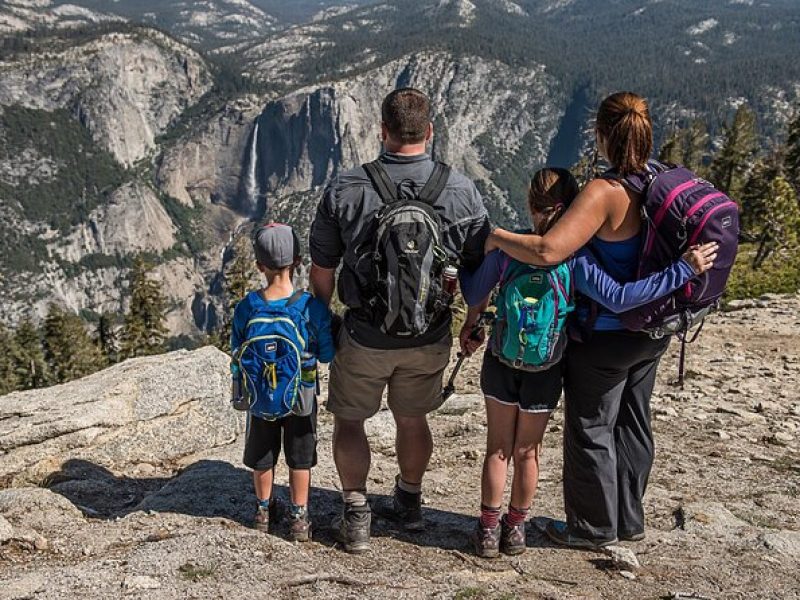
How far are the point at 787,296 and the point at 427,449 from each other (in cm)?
1422

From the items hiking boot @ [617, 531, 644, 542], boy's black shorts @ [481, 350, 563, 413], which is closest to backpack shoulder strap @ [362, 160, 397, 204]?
boy's black shorts @ [481, 350, 563, 413]

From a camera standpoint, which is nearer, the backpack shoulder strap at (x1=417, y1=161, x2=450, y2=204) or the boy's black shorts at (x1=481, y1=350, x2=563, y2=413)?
the backpack shoulder strap at (x1=417, y1=161, x2=450, y2=204)

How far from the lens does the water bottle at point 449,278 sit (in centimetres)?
474

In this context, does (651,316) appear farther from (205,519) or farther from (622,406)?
(205,519)

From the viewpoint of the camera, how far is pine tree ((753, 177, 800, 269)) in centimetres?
3234

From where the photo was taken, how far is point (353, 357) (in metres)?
5.02

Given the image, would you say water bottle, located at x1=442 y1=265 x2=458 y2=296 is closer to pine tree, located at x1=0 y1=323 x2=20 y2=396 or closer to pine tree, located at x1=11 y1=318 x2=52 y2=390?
pine tree, located at x1=0 y1=323 x2=20 y2=396

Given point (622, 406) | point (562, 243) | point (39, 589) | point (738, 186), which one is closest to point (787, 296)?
point (622, 406)

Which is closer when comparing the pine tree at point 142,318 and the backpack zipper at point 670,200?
the backpack zipper at point 670,200

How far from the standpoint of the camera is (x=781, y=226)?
33438 millimetres

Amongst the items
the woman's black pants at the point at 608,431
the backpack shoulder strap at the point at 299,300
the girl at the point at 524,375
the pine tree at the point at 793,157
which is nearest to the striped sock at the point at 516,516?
Result: the girl at the point at 524,375

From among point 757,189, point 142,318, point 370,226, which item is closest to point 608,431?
point 370,226

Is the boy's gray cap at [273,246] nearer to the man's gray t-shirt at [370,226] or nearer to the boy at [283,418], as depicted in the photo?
the boy at [283,418]

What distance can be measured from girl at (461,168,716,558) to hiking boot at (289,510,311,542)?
1.25 metres
